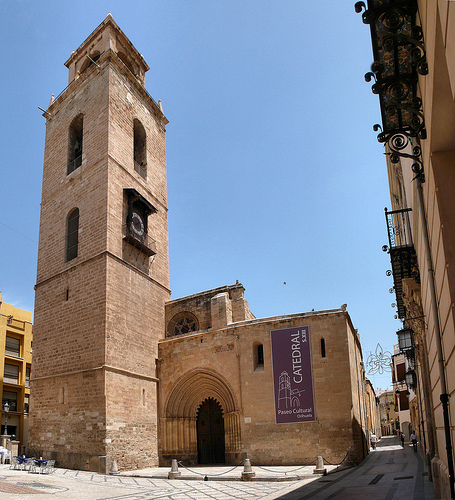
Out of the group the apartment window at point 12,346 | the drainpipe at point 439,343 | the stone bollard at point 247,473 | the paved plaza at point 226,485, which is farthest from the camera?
the apartment window at point 12,346

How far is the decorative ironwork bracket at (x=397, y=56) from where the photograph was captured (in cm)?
364

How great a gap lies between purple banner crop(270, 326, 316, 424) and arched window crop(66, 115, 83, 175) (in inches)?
453

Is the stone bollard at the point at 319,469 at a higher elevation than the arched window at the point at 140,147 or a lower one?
lower

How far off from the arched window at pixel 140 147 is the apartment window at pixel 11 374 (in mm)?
14547

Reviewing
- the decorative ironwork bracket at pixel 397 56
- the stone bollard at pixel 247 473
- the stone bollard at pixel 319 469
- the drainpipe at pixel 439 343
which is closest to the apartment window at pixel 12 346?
the stone bollard at pixel 247 473

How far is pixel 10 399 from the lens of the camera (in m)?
26.4

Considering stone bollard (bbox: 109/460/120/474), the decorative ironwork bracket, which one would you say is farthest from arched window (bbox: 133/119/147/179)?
the decorative ironwork bracket

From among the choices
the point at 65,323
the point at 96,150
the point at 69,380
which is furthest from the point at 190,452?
the point at 96,150

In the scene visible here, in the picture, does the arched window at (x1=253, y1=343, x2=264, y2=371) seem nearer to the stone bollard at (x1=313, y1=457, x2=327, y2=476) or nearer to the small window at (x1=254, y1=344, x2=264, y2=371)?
the small window at (x1=254, y1=344, x2=264, y2=371)

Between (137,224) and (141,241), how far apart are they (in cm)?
75

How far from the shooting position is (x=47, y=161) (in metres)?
22.0

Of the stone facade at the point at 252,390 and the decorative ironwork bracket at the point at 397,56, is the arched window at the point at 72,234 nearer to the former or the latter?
the stone facade at the point at 252,390

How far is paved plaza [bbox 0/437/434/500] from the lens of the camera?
9.79 m

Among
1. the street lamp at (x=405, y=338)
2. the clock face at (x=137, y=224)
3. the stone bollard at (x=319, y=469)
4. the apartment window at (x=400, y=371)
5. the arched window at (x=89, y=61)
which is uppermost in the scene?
the arched window at (x=89, y=61)
